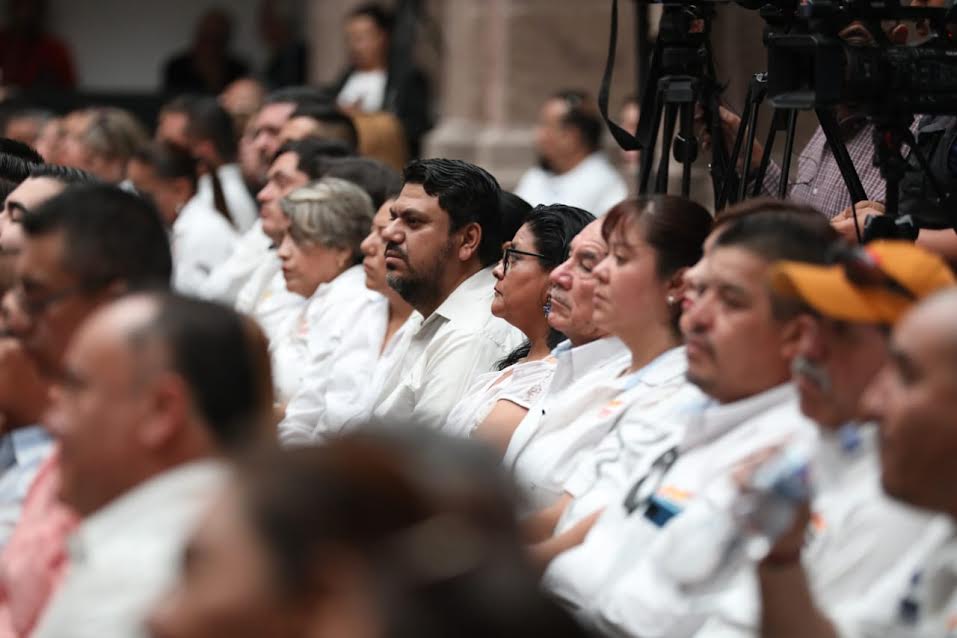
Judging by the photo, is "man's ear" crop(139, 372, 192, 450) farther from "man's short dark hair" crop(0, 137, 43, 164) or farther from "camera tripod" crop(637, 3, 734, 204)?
"man's short dark hair" crop(0, 137, 43, 164)

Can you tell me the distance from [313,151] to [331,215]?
0.88 meters

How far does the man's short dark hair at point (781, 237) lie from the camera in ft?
9.78

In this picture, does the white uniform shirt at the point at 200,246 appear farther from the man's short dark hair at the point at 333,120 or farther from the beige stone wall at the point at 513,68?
the beige stone wall at the point at 513,68

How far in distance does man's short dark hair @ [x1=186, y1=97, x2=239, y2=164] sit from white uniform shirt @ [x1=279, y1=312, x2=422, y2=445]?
3.13 m

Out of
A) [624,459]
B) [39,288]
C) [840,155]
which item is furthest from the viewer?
[840,155]

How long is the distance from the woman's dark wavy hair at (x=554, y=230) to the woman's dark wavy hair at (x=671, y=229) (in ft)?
A: 2.68

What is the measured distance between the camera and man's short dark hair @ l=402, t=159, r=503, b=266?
5.07 metres

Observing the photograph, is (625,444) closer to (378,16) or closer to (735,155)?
(735,155)

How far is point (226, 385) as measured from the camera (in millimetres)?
2539

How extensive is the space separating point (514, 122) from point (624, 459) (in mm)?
6067

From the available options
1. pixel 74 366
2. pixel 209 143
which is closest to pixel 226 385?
pixel 74 366

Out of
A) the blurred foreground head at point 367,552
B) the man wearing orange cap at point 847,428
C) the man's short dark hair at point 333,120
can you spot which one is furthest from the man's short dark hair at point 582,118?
the blurred foreground head at point 367,552

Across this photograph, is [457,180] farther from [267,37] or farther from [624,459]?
[267,37]

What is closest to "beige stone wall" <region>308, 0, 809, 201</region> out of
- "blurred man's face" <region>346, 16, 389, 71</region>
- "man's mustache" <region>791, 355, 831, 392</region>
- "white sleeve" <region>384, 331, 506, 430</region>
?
"blurred man's face" <region>346, 16, 389, 71</region>
